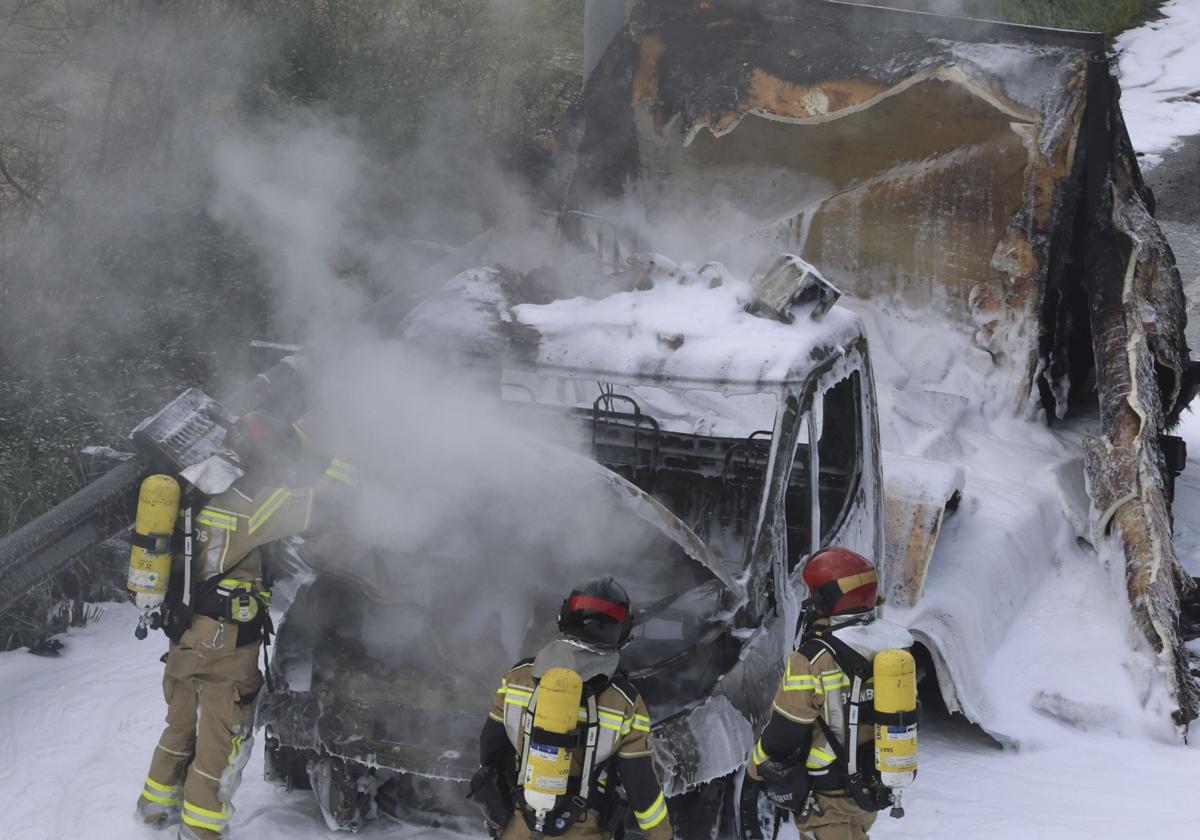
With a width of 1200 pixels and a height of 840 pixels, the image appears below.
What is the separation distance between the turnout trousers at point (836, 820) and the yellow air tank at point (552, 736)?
2.71ft

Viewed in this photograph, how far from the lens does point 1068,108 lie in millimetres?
6828

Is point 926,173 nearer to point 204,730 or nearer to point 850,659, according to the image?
point 850,659

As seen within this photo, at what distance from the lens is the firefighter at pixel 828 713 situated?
11.4ft

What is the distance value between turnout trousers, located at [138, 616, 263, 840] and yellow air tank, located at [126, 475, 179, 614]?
217 millimetres

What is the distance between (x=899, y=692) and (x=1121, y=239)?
4.43 m

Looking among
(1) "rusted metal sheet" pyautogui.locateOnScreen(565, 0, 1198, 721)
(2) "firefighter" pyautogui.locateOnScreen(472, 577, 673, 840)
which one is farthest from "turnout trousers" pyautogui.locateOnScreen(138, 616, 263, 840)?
(1) "rusted metal sheet" pyautogui.locateOnScreen(565, 0, 1198, 721)

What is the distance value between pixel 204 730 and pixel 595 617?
1.68 m

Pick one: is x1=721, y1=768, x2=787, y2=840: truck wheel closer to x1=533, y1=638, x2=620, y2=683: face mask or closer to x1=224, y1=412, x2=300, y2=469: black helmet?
x1=533, y1=638, x2=620, y2=683: face mask

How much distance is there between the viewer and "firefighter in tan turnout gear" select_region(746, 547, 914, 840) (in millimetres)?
3459

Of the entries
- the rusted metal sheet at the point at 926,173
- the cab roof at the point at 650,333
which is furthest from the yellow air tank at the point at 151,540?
the rusted metal sheet at the point at 926,173

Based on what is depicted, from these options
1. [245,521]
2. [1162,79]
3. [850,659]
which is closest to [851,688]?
[850,659]

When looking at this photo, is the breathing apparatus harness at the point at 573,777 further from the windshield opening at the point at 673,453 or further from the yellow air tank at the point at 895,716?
the windshield opening at the point at 673,453

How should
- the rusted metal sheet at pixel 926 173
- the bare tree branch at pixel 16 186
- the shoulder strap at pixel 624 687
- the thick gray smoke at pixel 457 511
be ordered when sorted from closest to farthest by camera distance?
the shoulder strap at pixel 624 687 → the thick gray smoke at pixel 457 511 → the rusted metal sheet at pixel 926 173 → the bare tree branch at pixel 16 186

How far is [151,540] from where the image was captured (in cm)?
409
